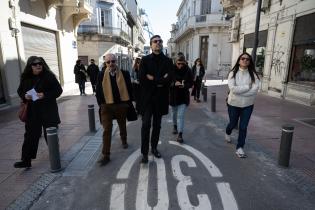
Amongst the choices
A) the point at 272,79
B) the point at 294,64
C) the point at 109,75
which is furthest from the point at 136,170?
the point at 272,79

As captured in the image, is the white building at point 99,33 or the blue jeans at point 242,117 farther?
the white building at point 99,33

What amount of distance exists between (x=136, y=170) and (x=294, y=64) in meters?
9.43

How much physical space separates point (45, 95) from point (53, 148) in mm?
866

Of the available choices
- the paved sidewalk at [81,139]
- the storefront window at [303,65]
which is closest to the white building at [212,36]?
the storefront window at [303,65]

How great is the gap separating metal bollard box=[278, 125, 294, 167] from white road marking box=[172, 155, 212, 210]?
4.86ft

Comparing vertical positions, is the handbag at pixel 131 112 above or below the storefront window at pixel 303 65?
below

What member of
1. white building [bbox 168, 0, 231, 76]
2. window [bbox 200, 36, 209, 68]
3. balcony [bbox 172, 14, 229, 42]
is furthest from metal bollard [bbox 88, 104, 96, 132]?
window [bbox 200, 36, 209, 68]

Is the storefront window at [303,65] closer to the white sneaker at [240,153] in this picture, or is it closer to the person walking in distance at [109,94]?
the white sneaker at [240,153]

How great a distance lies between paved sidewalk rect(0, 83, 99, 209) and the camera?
135 inches

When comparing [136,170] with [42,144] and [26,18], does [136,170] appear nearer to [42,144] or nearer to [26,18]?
[42,144]

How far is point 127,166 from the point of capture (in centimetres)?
402

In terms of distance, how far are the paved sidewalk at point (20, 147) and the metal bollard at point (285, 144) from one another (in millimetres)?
3738

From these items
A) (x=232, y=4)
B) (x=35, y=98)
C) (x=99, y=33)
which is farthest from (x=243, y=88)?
(x=99, y=33)

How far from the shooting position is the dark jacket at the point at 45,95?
12.4 feet
